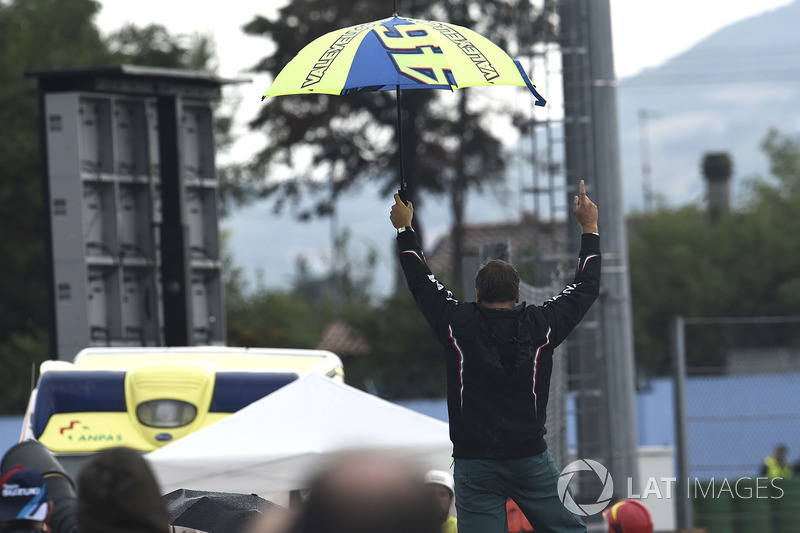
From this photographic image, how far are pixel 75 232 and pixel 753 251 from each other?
29391 mm

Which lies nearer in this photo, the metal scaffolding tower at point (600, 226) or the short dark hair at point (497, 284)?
the short dark hair at point (497, 284)

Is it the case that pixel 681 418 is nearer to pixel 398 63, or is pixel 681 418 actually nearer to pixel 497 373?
pixel 398 63

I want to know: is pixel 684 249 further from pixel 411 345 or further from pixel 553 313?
pixel 553 313

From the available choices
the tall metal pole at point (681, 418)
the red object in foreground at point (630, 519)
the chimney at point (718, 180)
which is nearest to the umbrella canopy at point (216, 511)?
the red object in foreground at point (630, 519)

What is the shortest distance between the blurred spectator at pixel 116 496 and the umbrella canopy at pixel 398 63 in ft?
9.87

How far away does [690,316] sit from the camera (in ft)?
118

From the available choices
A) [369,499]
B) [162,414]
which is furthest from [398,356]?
[369,499]

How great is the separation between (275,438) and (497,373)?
273 cm

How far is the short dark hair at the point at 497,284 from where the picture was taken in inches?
187

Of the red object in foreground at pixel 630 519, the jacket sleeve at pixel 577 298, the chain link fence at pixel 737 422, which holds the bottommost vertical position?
the chain link fence at pixel 737 422

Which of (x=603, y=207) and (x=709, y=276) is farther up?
(x=603, y=207)

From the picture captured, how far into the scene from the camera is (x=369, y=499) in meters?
1.96

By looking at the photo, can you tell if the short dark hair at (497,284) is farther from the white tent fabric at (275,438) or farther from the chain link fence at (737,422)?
the chain link fence at (737,422)

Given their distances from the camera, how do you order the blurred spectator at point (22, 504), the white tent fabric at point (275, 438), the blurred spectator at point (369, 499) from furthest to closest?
the white tent fabric at point (275, 438), the blurred spectator at point (22, 504), the blurred spectator at point (369, 499)
